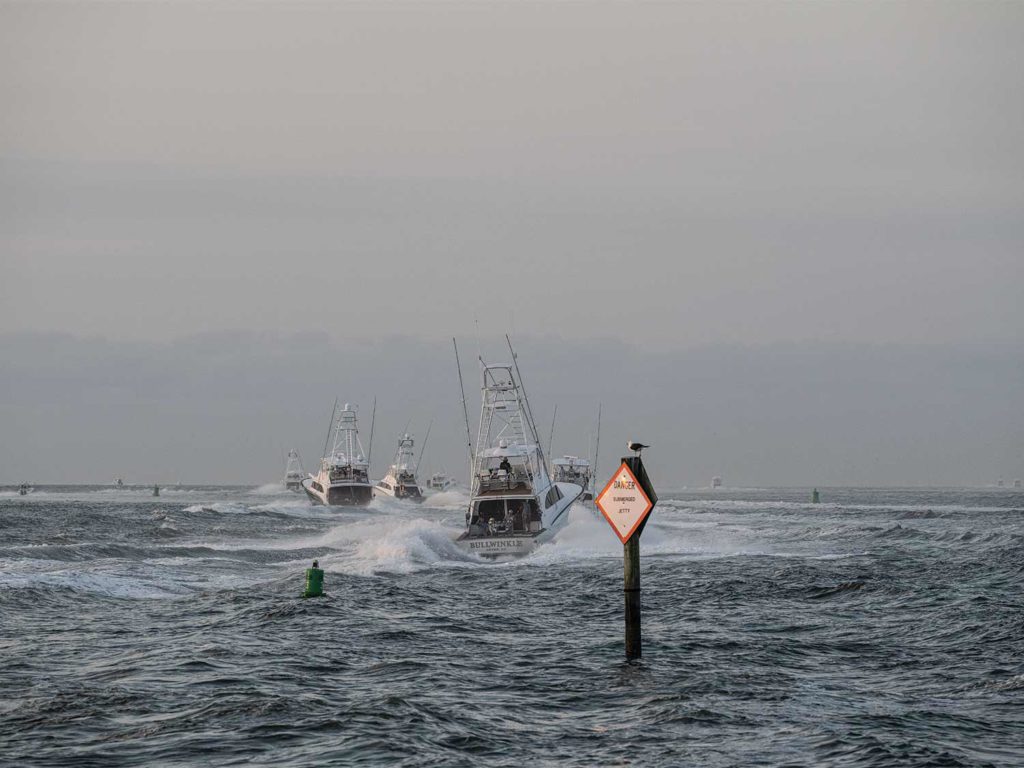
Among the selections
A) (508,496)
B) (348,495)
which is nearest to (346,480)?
(348,495)

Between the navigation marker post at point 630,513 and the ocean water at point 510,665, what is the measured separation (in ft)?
1.97

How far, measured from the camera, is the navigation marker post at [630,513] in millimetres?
17047

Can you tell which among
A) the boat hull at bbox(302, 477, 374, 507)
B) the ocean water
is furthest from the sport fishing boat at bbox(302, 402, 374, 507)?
the ocean water

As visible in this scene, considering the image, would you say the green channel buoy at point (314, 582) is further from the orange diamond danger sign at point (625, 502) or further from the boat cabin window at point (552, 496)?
the boat cabin window at point (552, 496)

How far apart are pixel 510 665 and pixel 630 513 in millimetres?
2915

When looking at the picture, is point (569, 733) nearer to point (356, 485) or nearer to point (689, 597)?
point (689, 597)

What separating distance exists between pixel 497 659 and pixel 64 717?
6.68 m

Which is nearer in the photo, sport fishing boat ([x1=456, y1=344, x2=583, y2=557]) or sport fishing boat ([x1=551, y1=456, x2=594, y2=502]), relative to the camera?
sport fishing boat ([x1=456, y1=344, x2=583, y2=557])

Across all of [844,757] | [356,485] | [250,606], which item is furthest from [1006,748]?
[356,485]

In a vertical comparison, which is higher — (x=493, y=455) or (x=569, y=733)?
(x=493, y=455)

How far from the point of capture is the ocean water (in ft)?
39.8

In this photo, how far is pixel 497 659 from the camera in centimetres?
1781

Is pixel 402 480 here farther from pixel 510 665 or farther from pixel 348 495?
pixel 510 665

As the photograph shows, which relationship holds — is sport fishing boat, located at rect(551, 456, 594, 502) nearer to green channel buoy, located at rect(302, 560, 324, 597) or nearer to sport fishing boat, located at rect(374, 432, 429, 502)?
sport fishing boat, located at rect(374, 432, 429, 502)
